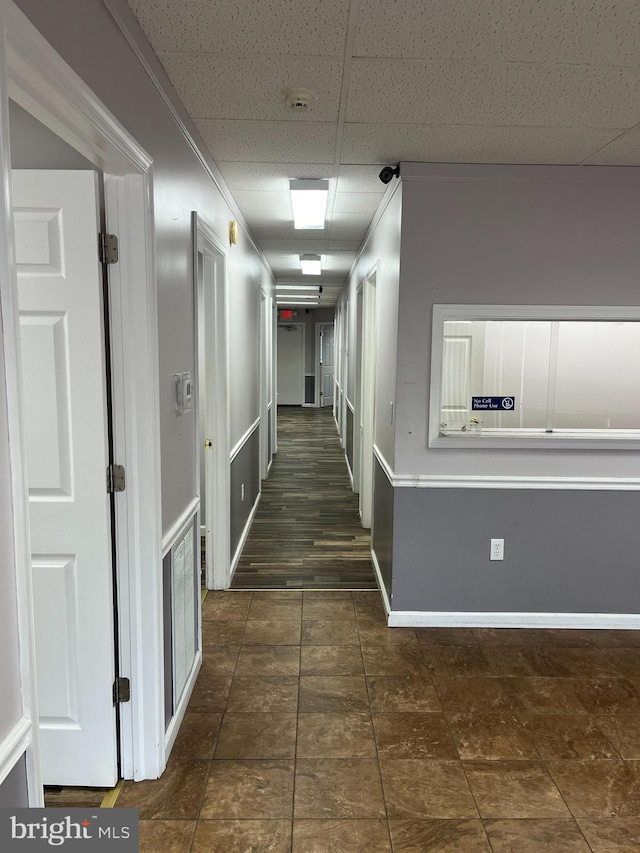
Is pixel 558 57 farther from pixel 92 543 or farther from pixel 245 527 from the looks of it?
pixel 245 527

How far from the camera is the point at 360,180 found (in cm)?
323

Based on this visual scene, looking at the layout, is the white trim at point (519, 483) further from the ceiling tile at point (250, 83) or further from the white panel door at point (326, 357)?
the white panel door at point (326, 357)

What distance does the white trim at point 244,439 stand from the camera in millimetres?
3882

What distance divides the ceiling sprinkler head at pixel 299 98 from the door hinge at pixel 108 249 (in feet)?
2.83

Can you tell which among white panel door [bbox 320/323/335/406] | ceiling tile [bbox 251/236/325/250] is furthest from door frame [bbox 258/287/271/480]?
white panel door [bbox 320/323/335/406]

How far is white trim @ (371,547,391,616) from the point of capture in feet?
10.8

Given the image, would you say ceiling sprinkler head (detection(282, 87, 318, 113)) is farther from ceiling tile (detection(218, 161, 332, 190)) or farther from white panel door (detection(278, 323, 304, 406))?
white panel door (detection(278, 323, 304, 406))

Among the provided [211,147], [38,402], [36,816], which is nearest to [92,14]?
[38,402]

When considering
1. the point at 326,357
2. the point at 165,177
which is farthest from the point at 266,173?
the point at 326,357

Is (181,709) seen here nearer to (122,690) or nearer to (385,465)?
(122,690)

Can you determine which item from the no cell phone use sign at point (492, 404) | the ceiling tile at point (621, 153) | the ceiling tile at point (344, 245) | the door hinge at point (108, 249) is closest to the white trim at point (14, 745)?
the door hinge at point (108, 249)

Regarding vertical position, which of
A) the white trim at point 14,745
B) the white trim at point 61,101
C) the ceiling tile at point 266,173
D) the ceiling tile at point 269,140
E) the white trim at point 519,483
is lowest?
the white trim at point 14,745

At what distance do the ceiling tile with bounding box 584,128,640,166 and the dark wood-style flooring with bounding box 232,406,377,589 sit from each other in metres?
2.72

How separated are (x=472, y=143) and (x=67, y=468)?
2220mm
